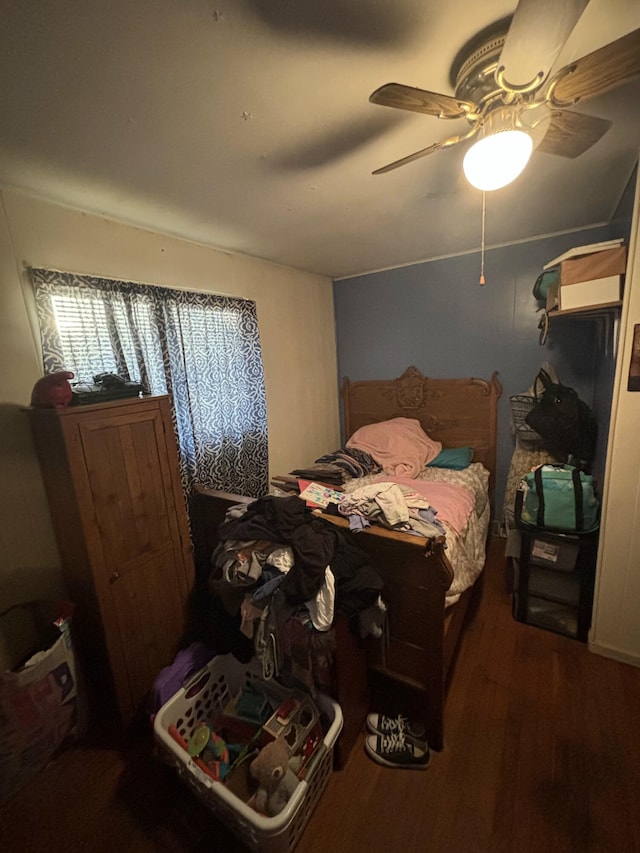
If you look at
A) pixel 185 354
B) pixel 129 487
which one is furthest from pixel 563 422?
pixel 129 487

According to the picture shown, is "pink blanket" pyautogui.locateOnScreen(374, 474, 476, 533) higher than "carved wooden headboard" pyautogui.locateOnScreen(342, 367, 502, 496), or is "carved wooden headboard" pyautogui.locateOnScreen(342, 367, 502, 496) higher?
"carved wooden headboard" pyautogui.locateOnScreen(342, 367, 502, 496)

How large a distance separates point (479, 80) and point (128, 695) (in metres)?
2.65

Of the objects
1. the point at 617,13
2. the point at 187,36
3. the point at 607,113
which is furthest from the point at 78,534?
the point at 607,113

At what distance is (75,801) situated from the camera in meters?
1.37

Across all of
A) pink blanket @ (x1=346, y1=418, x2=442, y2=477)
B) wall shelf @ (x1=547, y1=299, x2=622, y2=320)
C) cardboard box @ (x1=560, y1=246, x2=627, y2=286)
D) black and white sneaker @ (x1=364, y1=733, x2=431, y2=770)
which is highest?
cardboard box @ (x1=560, y1=246, x2=627, y2=286)

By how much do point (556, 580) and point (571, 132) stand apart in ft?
6.91

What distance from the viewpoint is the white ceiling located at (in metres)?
0.83

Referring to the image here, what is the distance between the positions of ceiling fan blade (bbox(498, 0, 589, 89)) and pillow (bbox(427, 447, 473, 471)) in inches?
91.9

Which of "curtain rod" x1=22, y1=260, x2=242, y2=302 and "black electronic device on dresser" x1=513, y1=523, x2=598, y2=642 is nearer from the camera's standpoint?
"curtain rod" x1=22, y1=260, x2=242, y2=302

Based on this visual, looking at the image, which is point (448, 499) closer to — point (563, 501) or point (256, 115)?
point (563, 501)

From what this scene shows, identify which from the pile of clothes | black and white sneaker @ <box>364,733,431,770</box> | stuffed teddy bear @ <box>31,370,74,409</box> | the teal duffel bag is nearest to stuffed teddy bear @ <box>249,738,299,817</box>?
the pile of clothes

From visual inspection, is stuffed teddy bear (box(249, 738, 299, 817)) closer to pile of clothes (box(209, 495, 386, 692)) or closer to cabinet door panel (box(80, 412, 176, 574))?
pile of clothes (box(209, 495, 386, 692))

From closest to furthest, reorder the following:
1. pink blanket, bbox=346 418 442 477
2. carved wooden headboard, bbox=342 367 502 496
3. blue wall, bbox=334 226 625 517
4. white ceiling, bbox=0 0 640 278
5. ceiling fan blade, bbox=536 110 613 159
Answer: white ceiling, bbox=0 0 640 278, ceiling fan blade, bbox=536 110 613 159, blue wall, bbox=334 226 625 517, pink blanket, bbox=346 418 442 477, carved wooden headboard, bbox=342 367 502 496

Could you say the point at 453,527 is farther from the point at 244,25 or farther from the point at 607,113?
the point at 244,25
